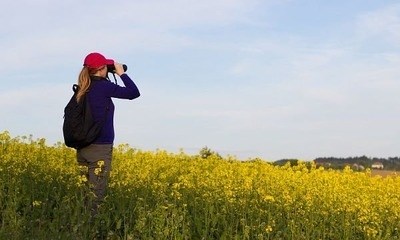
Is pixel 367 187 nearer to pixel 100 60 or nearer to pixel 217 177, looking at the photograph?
pixel 217 177

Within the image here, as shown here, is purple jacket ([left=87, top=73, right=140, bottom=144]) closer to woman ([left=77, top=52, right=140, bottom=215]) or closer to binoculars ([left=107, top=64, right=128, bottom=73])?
woman ([left=77, top=52, right=140, bottom=215])

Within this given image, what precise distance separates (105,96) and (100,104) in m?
0.11

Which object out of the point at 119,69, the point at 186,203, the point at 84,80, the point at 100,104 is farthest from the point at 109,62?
the point at 186,203

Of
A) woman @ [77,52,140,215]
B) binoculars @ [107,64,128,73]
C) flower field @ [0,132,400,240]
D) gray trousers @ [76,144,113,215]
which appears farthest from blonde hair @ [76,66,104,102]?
flower field @ [0,132,400,240]

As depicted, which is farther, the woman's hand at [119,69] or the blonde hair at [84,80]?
the woman's hand at [119,69]

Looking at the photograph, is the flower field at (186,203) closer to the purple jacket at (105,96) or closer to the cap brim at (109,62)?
the purple jacket at (105,96)

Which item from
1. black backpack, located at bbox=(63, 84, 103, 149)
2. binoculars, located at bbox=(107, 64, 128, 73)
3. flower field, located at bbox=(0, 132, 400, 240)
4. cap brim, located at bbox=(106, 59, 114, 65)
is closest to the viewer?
flower field, located at bbox=(0, 132, 400, 240)

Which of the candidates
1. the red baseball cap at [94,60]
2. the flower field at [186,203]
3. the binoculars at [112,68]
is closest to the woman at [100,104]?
the red baseball cap at [94,60]

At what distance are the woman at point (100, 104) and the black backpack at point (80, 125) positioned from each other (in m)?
0.07

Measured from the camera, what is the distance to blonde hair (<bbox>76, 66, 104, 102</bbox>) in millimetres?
9000

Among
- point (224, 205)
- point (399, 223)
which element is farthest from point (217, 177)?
point (399, 223)

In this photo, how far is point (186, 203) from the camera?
10.2 meters

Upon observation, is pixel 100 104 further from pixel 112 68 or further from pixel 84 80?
pixel 112 68

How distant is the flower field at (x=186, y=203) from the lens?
8.55m
